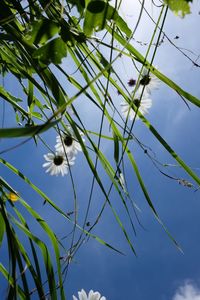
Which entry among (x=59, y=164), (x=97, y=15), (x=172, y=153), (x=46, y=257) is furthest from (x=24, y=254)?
(x=59, y=164)

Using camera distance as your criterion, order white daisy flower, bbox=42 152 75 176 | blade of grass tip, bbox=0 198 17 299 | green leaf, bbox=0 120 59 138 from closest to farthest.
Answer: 1. green leaf, bbox=0 120 59 138
2. blade of grass tip, bbox=0 198 17 299
3. white daisy flower, bbox=42 152 75 176

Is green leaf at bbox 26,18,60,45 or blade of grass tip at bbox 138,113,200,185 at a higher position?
blade of grass tip at bbox 138,113,200,185

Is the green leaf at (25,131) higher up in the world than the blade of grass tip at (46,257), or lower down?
lower down

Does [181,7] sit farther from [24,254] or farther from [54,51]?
[24,254]

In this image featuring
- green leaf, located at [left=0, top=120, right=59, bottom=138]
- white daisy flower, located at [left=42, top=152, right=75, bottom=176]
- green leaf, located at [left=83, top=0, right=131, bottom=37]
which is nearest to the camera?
green leaf, located at [left=0, top=120, right=59, bottom=138]

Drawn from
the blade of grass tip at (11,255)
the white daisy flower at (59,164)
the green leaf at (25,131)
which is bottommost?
the green leaf at (25,131)

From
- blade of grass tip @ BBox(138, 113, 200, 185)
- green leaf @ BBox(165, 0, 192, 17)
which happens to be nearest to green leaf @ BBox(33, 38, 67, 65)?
green leaf @ BBox(165, 0, 192, 17)

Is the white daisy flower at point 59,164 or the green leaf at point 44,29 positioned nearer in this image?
the green leaf at point 44,29

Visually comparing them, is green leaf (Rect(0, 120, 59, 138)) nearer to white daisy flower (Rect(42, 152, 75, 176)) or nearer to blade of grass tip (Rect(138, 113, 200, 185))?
blade of grass tip (Rect(138, 113, 200, 185))

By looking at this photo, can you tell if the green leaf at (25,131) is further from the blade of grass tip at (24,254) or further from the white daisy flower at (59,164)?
the white daisy flower at (59,164)

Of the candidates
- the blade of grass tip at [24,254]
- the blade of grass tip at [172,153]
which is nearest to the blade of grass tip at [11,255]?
the blade of grass tip at [24,254]

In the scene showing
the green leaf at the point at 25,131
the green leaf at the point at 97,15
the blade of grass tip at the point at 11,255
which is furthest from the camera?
the blade of grass tip at the point at 11,255
